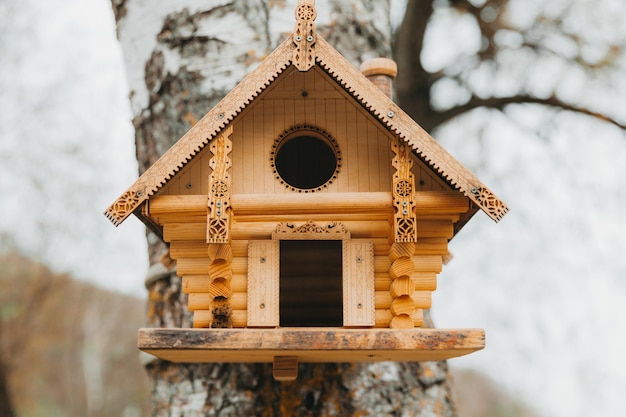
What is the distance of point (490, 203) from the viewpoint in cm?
312

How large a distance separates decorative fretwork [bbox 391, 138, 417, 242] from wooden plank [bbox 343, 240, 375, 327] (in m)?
0.22

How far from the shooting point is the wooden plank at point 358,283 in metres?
3.29

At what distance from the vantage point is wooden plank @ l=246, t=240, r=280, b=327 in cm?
330

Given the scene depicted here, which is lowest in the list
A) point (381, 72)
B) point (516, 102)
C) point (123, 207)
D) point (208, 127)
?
point (123, 207)

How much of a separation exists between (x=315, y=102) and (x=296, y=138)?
0.28 metres

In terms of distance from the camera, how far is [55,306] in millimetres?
13992

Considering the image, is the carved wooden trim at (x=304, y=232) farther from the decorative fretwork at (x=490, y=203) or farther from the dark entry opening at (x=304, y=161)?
the decorative fretwork at (x=490, y=203)

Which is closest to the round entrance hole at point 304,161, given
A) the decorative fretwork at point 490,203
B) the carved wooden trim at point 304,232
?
the carved wooden trim at point 304,232

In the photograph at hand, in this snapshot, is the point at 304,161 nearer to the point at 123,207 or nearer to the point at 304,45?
the point at 304,45

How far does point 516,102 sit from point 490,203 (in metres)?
2.79

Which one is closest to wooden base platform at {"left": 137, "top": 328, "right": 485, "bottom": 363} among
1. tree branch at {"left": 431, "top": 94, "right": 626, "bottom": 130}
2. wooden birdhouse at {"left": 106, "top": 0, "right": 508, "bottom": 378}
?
wooden birdhouse at {"left": 106, "top": 0, "right": 508, "bottom": 378}

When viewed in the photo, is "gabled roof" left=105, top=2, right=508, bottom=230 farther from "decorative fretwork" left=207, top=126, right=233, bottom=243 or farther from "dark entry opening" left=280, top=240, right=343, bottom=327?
"dark entry opening" left=280, top=240, right=343, bottom=327

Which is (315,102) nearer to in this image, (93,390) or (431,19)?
(431,19)

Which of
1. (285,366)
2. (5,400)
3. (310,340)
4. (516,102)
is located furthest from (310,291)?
(5,400)
